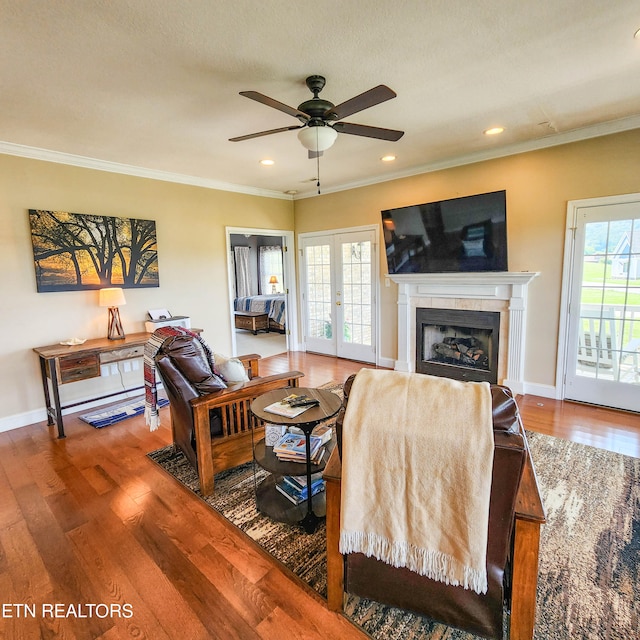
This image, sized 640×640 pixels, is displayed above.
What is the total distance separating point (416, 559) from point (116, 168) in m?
4.48

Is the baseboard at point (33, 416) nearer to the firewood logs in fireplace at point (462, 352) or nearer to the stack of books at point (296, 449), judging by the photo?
the stack of books at point (296, 449)

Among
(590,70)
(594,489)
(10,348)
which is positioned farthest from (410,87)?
(10,348)

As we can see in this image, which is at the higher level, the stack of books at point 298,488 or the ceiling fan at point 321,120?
the ceiling fan at point 321,120

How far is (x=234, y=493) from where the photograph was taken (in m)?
2.32

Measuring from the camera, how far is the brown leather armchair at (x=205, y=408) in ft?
7.30

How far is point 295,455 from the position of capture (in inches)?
81.7

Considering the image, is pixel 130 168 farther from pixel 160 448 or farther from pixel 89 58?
pixel 160 448

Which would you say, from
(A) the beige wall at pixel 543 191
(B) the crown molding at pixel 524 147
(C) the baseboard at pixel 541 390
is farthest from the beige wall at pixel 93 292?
(C) the baseboard at pixel 541 390

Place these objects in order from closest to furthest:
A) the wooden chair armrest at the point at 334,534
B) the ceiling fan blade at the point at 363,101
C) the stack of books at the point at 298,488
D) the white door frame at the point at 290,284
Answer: the wooden chair armrest at the point at 334,534 → the ceiling fan blade at the point at 363,101 → the stack of books at the point at 298,488 → the white door frame at the point at 290,284

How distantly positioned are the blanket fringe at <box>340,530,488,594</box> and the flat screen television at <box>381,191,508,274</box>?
334 centimetres

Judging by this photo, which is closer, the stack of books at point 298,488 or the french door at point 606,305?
the stack of books at point 298,488

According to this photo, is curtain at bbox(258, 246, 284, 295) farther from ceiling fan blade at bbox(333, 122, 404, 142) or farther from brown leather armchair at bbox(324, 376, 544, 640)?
brown leather armchair at bbox(324, 376, 544, 640)

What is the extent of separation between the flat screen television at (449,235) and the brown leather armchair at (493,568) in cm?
300

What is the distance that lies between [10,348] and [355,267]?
13.5ft
